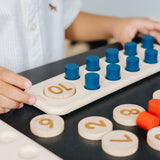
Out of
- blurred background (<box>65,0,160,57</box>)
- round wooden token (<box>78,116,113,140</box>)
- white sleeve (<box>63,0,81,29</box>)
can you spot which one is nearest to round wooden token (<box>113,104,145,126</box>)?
round wooden token (<box>78,116,113,140</box>)

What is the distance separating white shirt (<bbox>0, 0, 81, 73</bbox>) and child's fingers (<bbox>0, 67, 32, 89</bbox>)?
0.23 m

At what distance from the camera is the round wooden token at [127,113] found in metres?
0.41

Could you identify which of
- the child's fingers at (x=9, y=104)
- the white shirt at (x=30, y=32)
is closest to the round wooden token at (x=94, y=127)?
the child's fingers at (x=9, y=104)

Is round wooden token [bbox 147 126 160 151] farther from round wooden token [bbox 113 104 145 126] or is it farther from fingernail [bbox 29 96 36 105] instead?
fingernail [bbox 29 96 36 105]

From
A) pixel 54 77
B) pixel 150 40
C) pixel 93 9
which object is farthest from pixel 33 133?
pixel 93 9

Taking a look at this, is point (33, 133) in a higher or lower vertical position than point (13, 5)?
lower

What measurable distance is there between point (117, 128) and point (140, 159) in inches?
2.7

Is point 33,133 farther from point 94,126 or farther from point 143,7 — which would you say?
point 143,7

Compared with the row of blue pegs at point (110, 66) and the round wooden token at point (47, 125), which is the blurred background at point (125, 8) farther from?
the round wooden token at point (47, 125)

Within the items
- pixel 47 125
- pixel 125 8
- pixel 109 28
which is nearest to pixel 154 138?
pixel 47 125

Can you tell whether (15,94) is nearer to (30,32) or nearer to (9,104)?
(9,104)

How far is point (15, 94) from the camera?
0.46 metres

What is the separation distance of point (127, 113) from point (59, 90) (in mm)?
124

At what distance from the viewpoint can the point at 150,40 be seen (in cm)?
67
